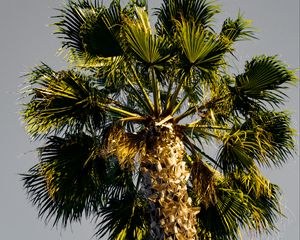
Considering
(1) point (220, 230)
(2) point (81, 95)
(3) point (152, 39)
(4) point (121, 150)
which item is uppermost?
(3) point (152, 39)

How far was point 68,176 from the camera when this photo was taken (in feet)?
31.0

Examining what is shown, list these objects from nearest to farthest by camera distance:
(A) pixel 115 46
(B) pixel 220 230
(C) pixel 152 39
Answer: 1. (C) pixel 152 39
2. (A) pixel 115 46
3. (B) pixel 220 230

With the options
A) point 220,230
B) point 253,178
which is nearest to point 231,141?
point 253,178

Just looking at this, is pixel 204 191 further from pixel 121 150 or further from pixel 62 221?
pixel 62 221

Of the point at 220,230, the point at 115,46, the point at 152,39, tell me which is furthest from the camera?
the point at 220,230

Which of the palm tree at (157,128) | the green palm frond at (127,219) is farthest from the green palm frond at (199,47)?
the green palm frond at (127,219)

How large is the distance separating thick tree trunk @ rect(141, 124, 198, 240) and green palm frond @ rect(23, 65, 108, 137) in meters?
1.03

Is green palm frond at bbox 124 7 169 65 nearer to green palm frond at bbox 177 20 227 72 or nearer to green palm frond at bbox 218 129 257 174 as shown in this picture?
green palm frond at bbox 177 20 227 72

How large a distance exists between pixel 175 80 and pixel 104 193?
7.37 feet

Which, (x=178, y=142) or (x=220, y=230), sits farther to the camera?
(x=220, y=230)

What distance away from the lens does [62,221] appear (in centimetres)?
950

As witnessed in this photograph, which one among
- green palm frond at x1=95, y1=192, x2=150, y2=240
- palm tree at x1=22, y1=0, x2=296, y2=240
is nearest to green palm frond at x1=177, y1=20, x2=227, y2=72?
palm tree at x1=22, y1=0, x2=296, y2=240

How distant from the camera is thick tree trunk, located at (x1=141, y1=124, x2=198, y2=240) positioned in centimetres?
831

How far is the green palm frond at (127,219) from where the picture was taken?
1023 centimetres
